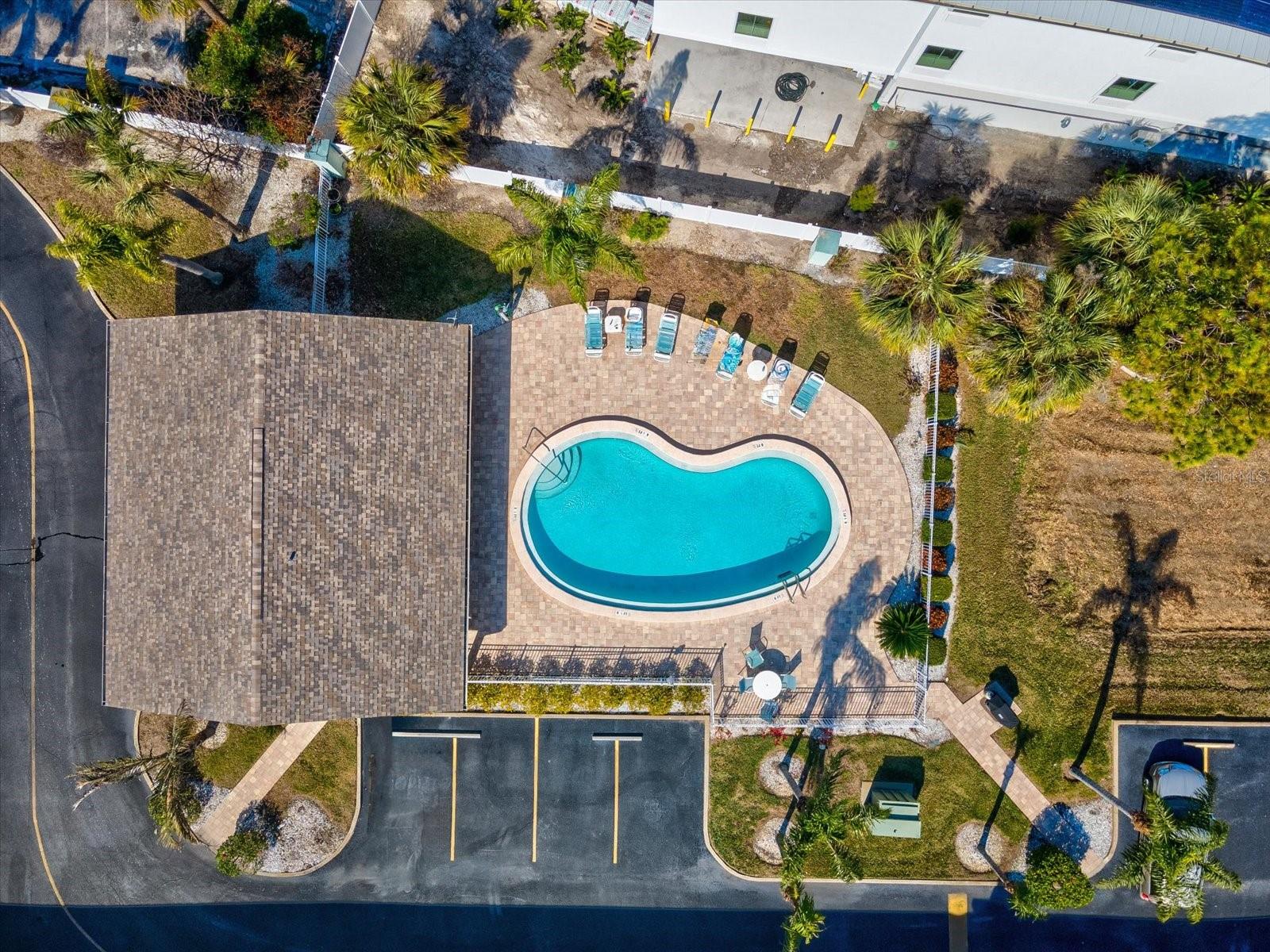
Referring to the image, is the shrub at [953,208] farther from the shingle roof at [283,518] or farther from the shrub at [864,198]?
the shingle roof at [283,518]

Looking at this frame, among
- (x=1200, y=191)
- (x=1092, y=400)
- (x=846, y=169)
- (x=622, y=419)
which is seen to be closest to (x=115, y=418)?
(x=622, y=419)

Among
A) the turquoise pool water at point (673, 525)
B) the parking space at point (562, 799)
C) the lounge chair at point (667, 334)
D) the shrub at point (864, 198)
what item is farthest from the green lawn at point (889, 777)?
the shrub at point (864, 198)

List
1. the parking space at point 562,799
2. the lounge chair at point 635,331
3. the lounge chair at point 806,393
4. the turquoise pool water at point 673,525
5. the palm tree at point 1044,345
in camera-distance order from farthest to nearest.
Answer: the turquoise pool water at point 673,525, the parking space at point 562,799, the lounge chair at point 806,393, the lounge chair at point 635,331, the palm tree at point 1044,345

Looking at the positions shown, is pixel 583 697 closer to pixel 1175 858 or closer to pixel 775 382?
pixel 775 382

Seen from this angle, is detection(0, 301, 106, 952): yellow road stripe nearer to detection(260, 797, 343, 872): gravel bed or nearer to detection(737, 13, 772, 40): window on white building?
detection(260, 797, 343, 872): gravel bed

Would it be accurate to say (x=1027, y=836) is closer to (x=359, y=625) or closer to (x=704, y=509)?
(x=704, y=509)

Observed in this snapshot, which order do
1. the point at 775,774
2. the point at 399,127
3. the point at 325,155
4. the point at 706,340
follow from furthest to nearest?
the point at 775,774, the point at 706,340, the point at 325,155, the point at 399,127


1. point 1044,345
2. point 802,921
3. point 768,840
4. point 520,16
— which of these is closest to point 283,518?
point 520,16
